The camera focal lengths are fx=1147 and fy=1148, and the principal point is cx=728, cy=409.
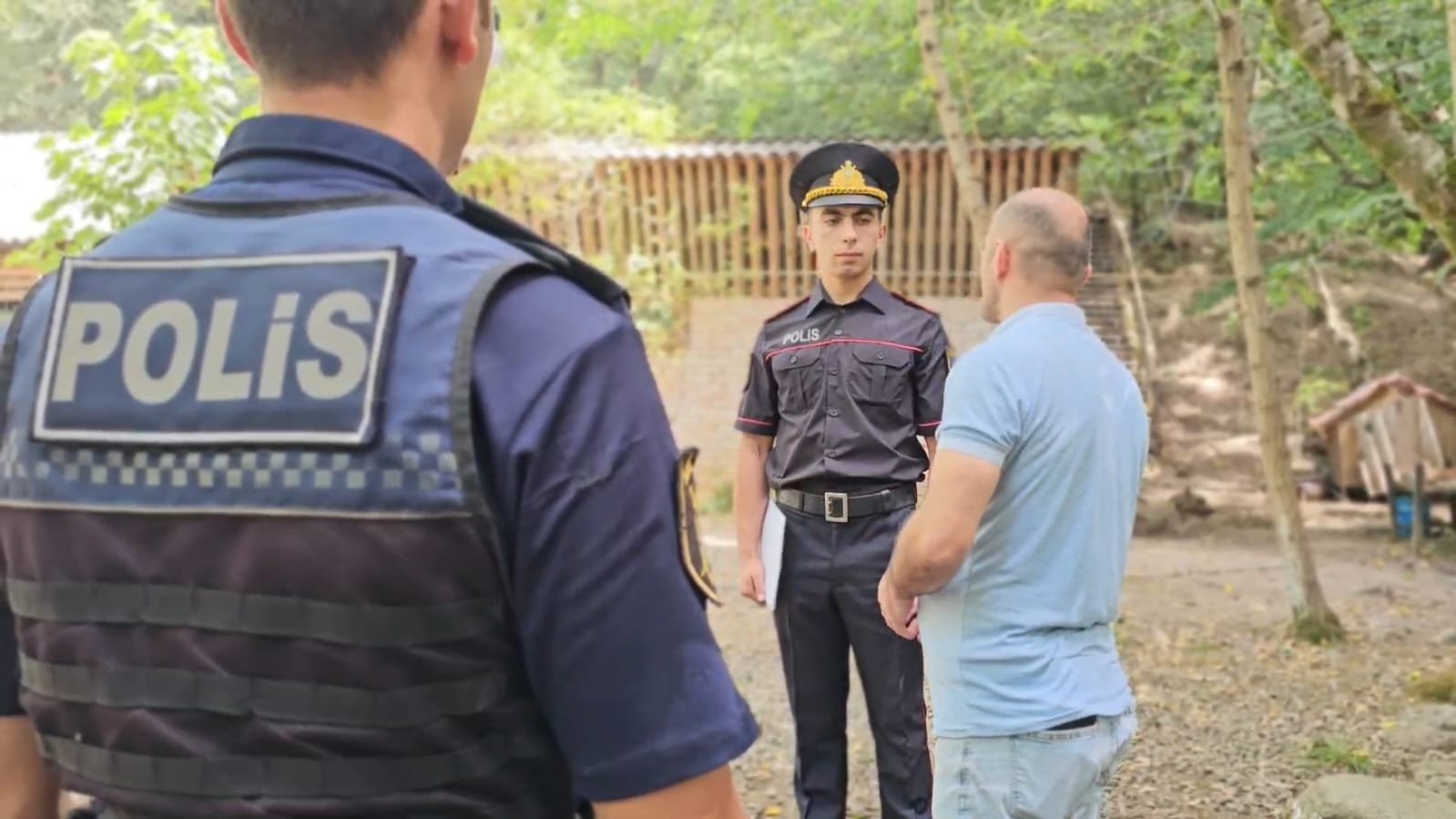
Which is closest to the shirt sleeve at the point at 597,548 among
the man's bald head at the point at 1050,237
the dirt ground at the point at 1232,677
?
the man's bald head at the point at 1050,237

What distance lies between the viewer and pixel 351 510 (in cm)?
88

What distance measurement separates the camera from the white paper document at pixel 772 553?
129 inches

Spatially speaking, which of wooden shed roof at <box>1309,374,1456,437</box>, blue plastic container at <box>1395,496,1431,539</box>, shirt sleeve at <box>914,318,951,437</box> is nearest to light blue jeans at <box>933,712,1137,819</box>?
shirt sleeve at <box>914,318,951,437</box>

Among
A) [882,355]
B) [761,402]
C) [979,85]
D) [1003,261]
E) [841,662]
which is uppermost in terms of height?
[979,85]

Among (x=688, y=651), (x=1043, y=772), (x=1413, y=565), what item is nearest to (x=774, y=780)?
(x=1043, y=772)

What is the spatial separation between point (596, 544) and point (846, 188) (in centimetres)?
270

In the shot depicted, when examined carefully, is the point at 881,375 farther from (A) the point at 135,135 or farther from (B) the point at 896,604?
(A) the point at 135,135

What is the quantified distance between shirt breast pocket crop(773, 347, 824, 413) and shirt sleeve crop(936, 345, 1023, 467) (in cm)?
122

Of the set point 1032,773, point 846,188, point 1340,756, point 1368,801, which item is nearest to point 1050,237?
point 1032,773

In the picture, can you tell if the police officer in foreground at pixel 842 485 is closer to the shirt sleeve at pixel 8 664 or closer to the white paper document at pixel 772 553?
the white paper document at pixel 772 553

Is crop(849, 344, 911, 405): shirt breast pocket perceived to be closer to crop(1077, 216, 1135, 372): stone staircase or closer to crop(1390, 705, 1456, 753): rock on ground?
crop(1390, 705, 1456, 753): rock on ground

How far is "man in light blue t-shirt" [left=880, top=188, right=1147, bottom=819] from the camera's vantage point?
2.09 m

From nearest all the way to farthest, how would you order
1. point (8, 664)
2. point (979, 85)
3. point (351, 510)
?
point (351, 510) < point (8, 664) < point (979, 85)

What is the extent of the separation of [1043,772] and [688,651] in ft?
4.66
